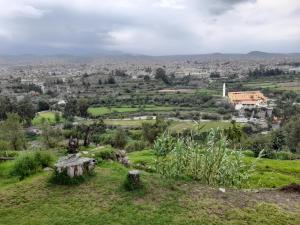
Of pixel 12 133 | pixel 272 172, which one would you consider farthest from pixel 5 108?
pixel 272 172

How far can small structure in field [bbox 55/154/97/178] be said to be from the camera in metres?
13.9

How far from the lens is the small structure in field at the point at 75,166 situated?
1391 cm

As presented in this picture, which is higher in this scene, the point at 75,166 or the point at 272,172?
the point at 75,166

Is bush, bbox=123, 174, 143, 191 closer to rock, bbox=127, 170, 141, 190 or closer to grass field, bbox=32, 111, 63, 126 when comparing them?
rock, bbox=127, 170, 141, 190

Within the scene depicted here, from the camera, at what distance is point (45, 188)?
44.6 ft

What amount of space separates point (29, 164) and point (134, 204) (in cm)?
463

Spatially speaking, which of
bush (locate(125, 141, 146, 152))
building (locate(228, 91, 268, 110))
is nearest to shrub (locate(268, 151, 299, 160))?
bush (locate(125, 141, 146, 152))

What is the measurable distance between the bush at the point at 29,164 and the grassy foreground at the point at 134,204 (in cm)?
49

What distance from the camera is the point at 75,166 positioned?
14031 mm

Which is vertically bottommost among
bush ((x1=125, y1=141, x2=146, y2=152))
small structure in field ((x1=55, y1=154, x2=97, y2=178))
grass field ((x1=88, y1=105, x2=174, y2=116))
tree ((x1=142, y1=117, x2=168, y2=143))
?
grass field ((x1=88, y1=105, x2=174, y2=116))

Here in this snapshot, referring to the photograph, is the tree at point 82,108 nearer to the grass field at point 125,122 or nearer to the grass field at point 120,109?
the grass field at point 120,109

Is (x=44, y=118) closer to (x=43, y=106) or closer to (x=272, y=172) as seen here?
(x=43, y=106)

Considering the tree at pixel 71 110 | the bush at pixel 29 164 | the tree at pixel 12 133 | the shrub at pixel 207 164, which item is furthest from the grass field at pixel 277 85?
the bush at pixel 29 164

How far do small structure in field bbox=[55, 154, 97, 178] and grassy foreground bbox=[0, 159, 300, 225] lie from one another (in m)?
0.38
